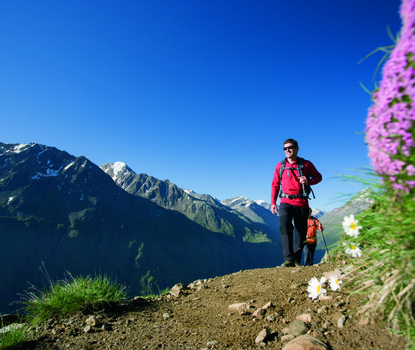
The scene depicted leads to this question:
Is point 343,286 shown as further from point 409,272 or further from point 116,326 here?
point 116,326

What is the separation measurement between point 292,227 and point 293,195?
100 centimetres

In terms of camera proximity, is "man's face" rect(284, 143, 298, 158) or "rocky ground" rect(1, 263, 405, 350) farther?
"man's face" rect(284, 143, 298, 158)

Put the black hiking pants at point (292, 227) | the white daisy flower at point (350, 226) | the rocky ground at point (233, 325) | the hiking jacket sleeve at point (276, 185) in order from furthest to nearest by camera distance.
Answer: the hiking jacket sleeve at point (276, 185) < the black hiking pants at point (292, 227) < the rocky ground at point (233, 325) < the white daisy flower at point (350, 226)

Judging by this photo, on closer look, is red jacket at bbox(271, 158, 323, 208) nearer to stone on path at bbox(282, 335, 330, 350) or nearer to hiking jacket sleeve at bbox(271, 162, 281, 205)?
hiking jacket sleeve at bbox(271, 162, 281, 205)

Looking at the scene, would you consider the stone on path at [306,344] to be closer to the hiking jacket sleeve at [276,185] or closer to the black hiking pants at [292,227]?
the black hiking pants at [292,227]

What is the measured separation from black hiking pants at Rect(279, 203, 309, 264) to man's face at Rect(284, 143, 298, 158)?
1478 millimetres

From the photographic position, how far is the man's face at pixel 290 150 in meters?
7.75

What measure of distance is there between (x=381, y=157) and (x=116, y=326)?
178 inches

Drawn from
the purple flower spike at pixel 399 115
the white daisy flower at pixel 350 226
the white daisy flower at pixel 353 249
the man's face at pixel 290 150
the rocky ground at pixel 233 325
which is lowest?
the rocky ground at pixel 233 325

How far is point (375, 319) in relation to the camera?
110 inches

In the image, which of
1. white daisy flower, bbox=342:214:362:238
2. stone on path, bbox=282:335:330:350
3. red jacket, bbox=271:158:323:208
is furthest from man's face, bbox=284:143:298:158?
stone on path, bbox=282:335:330:350

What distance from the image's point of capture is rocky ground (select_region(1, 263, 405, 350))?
2.92 meters

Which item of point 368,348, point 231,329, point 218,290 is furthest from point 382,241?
point 218,290

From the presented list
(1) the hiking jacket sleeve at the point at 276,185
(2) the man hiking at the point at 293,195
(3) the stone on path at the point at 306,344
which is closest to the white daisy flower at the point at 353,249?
(3) the stone on path at the point at 306,344
